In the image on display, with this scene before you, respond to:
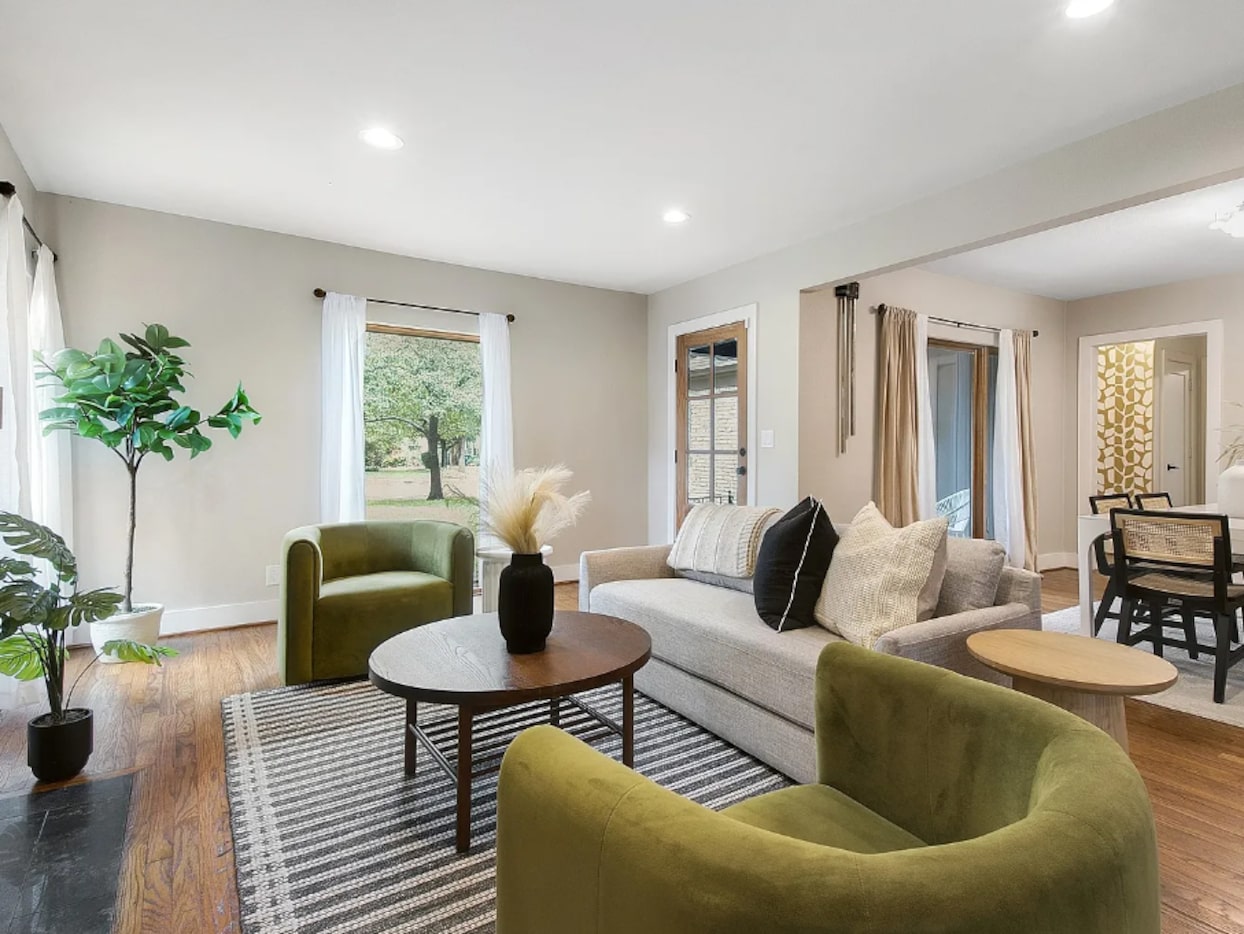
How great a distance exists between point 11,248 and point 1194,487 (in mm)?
9064

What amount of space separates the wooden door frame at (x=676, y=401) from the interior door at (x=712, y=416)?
1.5 inches

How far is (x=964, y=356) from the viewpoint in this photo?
5.72m

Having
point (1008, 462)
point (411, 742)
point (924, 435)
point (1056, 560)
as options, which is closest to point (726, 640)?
point (411, 742)

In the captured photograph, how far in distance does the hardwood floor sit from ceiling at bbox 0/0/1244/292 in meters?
2.52

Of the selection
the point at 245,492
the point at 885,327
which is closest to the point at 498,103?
the point at 245,492

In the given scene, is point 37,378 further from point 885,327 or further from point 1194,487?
point 1194,487

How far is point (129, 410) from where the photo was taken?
3.29m

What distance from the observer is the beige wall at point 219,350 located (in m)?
3.70

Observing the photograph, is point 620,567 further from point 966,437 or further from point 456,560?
point 966,437

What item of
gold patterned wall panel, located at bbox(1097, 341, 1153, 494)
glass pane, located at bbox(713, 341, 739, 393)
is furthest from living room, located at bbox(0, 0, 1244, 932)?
gold patterned wall panel, located at bbox(1097, 341, 1153, 494)

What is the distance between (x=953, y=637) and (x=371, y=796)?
6.42 feet

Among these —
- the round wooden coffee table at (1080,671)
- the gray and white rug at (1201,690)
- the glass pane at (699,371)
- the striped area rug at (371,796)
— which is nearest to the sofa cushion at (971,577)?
the round wooden coffee table at (1080,671)

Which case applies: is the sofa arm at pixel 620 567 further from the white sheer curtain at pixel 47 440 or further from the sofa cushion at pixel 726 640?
the white sheer curtain at pixel 47 440

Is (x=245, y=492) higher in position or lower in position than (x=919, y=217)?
lower
